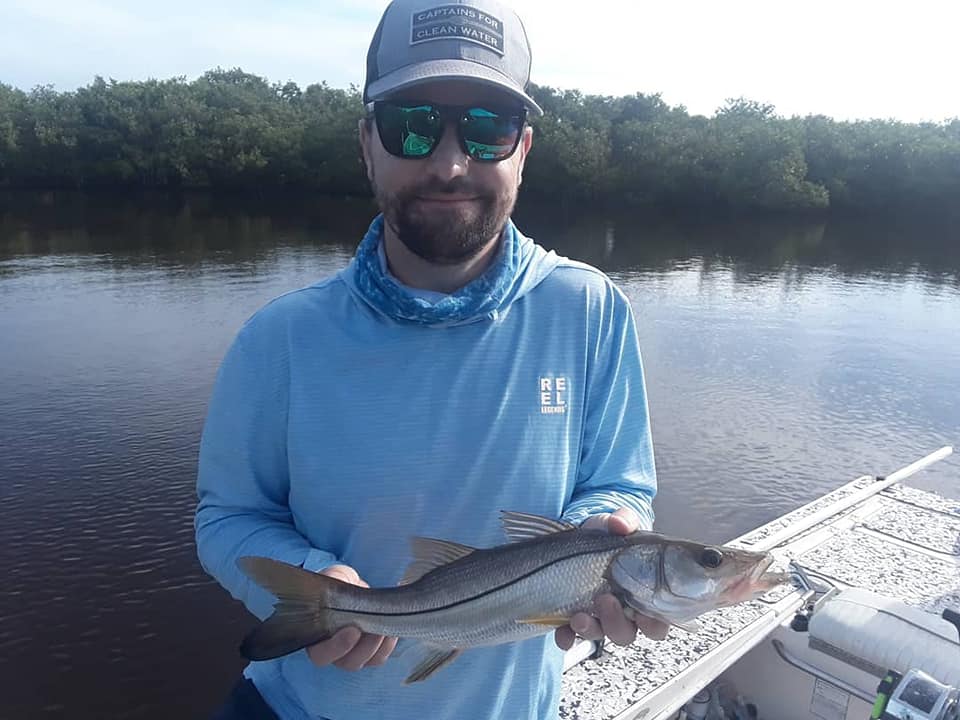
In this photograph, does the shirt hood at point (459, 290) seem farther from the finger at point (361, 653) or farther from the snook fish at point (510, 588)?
the finger at point (361, 653)

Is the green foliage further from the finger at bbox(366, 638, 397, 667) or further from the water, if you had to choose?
the finger at bbox(366, 638, 397, 667)

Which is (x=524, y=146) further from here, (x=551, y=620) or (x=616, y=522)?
(x=551, y=620)

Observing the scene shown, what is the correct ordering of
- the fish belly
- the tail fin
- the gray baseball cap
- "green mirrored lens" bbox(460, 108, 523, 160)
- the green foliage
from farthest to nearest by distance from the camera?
the green foliage < "green mirrored lens" bbox(460, 108, 523, 160) < the gray baseball cap < the fish belly < the tail fin

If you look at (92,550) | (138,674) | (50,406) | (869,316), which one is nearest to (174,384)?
(50,406)

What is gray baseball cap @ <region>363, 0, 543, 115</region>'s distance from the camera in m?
2.55

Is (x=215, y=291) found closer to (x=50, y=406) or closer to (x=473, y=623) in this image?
(x=50, y=406)

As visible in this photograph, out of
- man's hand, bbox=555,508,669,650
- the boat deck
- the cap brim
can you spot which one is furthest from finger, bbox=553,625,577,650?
the boat deck

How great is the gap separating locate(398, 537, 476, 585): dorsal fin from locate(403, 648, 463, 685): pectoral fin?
264mm

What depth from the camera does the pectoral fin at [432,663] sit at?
2.48 meters

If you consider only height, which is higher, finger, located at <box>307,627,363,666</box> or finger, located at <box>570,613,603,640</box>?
finger, located at <box>570,613,603,640</box>

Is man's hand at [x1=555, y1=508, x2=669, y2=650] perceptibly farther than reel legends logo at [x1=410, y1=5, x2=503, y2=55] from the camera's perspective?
No

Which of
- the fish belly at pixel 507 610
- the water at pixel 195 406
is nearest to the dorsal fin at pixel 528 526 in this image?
the fish belly at pixel 507 610

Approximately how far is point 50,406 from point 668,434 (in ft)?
51.4

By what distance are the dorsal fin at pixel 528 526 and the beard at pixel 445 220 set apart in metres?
0.95
